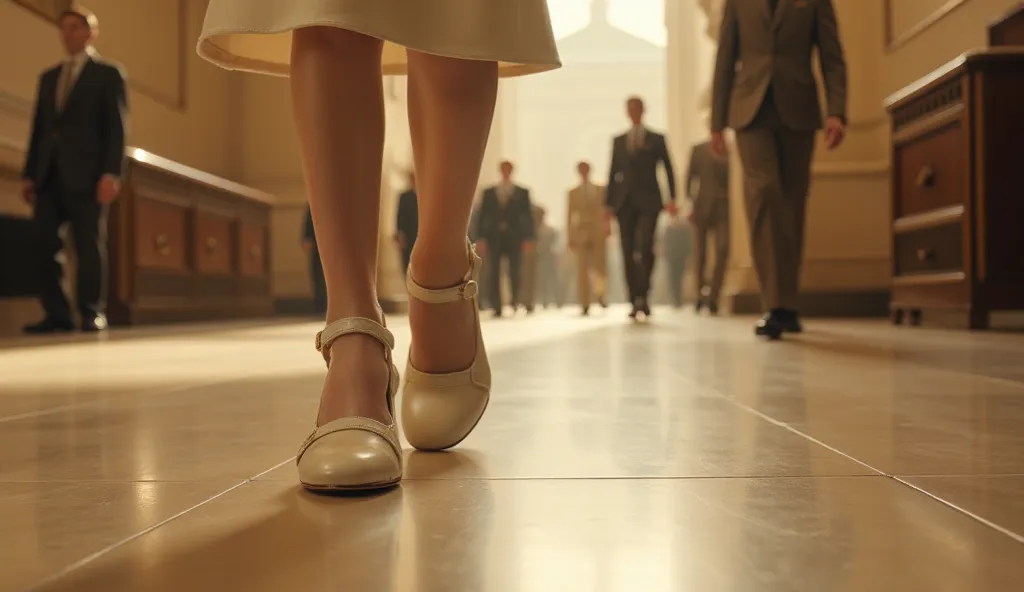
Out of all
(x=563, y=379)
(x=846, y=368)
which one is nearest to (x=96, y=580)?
(x=563, y=379)

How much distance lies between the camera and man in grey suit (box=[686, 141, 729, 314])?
8.27m

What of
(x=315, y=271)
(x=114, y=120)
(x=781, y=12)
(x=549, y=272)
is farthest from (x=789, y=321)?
(x=549, y=272)

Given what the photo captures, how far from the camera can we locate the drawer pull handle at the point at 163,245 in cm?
634

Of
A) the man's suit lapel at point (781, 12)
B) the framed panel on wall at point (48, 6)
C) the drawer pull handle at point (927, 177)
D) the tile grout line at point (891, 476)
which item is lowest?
the tile grout line at point (891, 476)

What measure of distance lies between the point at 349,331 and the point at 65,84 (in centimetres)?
463

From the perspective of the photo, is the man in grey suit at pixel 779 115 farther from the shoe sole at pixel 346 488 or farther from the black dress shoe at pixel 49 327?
the black dress shoe at pixel 49 327

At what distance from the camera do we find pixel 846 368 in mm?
2297

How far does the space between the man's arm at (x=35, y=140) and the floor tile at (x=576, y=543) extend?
4808mm

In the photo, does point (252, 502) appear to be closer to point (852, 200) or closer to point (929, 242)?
point (929, 242)

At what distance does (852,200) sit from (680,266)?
6108 mm

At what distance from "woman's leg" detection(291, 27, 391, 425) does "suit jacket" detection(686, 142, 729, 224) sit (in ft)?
24.4

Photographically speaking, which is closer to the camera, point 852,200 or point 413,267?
point 413,267

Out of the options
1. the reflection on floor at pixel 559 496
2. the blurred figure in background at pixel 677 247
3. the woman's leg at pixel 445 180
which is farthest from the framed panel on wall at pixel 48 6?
the blurred figure in background at pixel 677 247

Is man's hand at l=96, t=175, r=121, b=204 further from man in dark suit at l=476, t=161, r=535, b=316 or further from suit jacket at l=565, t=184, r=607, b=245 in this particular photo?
suit jacket at l=565, t=184, r=607, b=245
